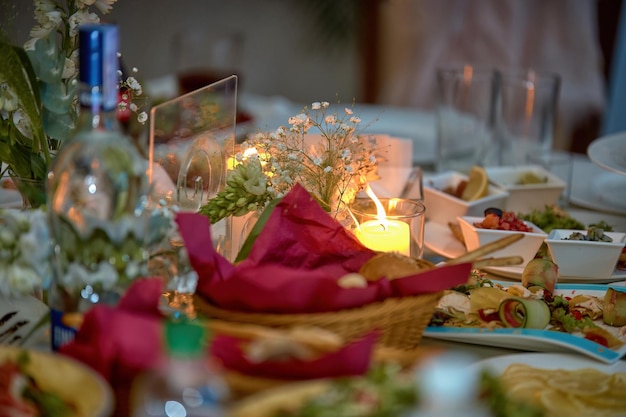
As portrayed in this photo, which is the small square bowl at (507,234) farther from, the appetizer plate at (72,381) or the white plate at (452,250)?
the appetizer plate at (72,381)

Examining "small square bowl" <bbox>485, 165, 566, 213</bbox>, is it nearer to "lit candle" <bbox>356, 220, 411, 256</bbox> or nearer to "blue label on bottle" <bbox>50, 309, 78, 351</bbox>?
"lit candle" <bbox>356, 220, 411, 256</bbox>

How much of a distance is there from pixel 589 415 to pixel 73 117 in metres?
0.78

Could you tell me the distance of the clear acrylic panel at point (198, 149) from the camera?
1.12 m

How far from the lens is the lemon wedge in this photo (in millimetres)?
1616

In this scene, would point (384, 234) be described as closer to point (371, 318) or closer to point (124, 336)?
point (371, 318)

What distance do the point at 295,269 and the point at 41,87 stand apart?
0.44 metres

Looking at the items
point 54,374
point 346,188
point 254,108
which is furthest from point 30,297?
point 254,108

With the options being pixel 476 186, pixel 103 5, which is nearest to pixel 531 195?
pixel 476 186

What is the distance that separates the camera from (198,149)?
1149mm

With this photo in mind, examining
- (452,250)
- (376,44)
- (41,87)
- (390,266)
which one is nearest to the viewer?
(390,266)

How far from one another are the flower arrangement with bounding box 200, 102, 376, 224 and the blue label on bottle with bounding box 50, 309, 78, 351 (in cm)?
32

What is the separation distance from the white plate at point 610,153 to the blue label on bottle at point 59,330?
1.08 m

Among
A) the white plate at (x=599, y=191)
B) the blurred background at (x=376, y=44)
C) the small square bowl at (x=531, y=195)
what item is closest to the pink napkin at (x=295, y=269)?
the small square bowl at (x=531, y=195)

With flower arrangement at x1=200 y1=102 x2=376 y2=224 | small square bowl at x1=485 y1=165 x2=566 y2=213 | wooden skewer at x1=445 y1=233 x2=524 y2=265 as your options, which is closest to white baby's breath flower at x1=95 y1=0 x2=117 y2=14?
flower arrangement at x1=200 y1=102 x2=376 y2=224
